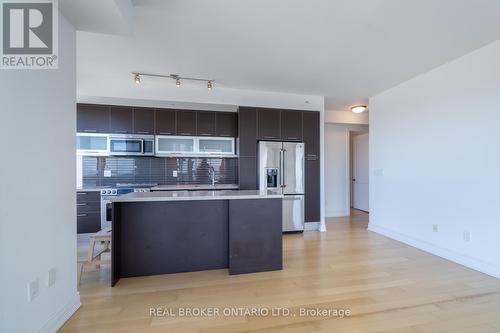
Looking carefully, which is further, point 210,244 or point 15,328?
point 210,244

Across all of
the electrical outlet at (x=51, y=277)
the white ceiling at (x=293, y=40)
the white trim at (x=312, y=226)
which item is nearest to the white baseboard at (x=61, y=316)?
the electrical outlet at (x=51, y=277)

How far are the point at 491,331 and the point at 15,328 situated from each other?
3.35 m

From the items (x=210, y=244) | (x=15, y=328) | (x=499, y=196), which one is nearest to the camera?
(x=15, y=328)

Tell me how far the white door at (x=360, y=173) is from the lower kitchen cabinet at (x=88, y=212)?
6360 millimetres

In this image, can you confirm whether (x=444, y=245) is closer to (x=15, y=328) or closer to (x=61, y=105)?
(x=15, y=328)

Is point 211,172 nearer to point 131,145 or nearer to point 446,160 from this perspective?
point 131,145

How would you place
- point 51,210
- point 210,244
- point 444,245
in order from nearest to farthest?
point 51,210
point 210,244
point 444,245

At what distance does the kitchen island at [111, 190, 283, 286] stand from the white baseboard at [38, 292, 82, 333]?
21.4 inches

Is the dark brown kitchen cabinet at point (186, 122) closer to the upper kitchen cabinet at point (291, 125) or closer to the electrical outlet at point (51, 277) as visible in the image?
the upper kitchen cabinet at point (291, 125)

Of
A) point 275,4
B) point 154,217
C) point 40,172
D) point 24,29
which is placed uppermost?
point 275,4

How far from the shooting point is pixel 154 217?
2678mm

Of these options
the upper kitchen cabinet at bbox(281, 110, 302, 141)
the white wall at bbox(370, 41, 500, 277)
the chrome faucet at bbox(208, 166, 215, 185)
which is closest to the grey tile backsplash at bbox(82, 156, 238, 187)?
the chrome faucet at bbox(208, 166, 215, 185)

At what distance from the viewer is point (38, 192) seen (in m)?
1.59

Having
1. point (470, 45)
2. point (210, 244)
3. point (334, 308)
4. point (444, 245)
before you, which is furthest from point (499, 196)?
point (210, 244)
